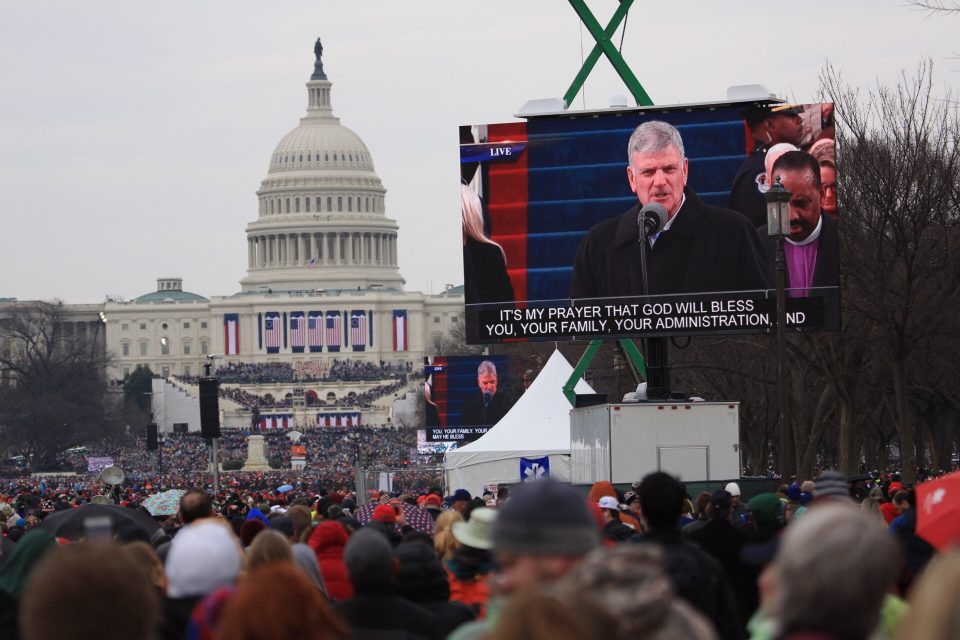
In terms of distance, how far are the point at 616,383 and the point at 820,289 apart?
109ft

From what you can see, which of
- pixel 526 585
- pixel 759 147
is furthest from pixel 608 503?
pixel 759 147

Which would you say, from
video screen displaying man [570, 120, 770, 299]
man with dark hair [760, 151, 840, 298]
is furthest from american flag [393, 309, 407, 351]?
man with dark hair [760, 151, 840, 298]

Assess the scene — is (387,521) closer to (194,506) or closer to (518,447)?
(194,506)

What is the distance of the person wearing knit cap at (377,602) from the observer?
747cm

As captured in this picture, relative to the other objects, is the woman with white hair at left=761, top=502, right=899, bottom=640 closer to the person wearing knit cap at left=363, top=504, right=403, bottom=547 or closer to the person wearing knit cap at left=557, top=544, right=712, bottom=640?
the person wearing knit cap at left=557, top=544, right=712, bottom=640

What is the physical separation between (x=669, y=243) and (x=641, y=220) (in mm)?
560

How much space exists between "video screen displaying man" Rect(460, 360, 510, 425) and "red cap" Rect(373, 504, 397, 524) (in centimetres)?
5691

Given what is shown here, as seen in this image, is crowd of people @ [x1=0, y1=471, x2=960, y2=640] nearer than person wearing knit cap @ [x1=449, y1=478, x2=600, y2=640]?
Yes

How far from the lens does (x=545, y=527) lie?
5402mm

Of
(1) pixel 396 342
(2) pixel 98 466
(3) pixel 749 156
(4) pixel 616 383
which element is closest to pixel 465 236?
(3) pixel 749 156

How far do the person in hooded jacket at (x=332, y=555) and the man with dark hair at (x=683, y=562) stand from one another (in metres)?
1.98

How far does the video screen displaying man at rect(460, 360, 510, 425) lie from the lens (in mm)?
71875

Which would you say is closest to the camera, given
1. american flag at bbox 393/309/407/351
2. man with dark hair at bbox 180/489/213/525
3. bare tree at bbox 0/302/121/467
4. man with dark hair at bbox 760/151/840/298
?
man with dark hair at bbox 180/489/213/525

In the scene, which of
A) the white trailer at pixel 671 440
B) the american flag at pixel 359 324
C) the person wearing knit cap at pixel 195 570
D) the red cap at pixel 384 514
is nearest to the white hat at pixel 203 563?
the person wearing knit cap at pixel 195 570
